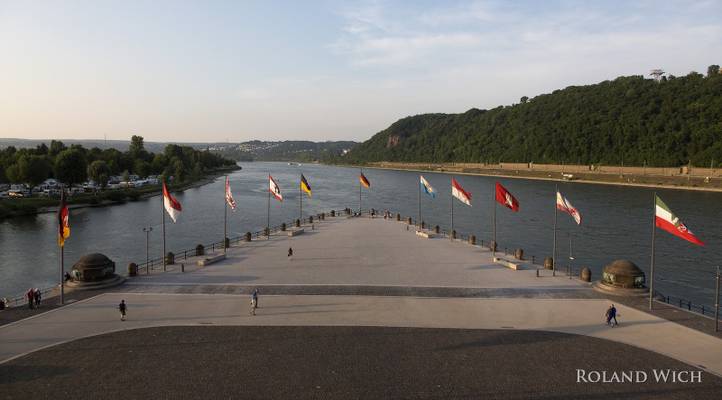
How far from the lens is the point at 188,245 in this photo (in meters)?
54.2

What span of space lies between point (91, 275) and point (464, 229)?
4776 centimetres

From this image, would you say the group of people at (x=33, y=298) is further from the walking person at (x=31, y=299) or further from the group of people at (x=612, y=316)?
the group of people at (x=612, y=316)

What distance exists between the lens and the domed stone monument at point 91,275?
1058 inches

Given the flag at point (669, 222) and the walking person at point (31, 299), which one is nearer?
the flag at point (669, 222)

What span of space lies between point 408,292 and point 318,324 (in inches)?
270

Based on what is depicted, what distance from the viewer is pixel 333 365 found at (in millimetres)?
17109

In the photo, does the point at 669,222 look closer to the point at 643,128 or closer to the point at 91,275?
the point at 91,275

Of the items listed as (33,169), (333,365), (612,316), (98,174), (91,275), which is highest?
(33,169)

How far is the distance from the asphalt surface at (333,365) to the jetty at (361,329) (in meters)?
0.08

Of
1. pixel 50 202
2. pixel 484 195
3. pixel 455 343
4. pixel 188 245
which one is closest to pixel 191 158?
pixel 50 202

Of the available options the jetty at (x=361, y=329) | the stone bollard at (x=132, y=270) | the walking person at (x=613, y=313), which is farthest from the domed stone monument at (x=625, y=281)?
the stone bollard at (x=132, y=270)

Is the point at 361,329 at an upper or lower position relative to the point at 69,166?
lower

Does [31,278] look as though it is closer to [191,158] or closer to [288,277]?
[288,277]

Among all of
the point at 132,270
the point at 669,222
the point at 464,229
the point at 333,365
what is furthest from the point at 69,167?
the point at 669,222
